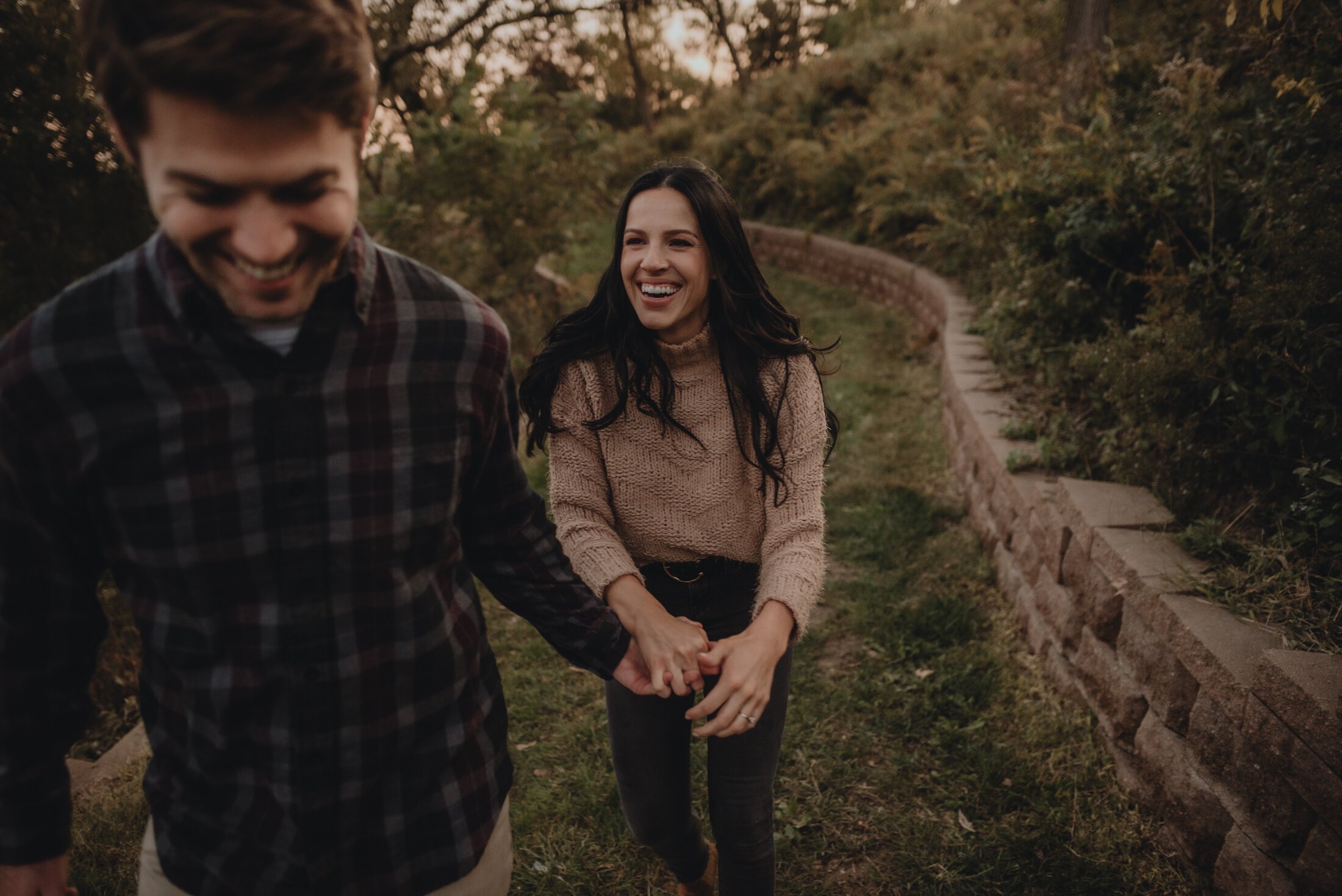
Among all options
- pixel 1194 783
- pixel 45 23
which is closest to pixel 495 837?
pixel 1194 783

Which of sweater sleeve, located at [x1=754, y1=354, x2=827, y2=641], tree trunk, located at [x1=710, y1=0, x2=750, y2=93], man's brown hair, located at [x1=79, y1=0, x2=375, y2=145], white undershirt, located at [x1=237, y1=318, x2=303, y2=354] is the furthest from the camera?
tree trunk, located at [x1=710, y1=0, x2=750, y2=93]

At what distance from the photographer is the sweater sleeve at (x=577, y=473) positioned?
1987 millimetres

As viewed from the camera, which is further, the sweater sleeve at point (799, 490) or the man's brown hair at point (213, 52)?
the sweater sleeve at point (799, 490)

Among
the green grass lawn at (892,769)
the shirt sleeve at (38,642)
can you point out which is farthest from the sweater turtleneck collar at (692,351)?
the green grass lawn at (892,769)

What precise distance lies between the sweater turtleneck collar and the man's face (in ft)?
3.31

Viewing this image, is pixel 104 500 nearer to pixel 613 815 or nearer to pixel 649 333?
pixel 649 333

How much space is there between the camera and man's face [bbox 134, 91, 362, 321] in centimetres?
98

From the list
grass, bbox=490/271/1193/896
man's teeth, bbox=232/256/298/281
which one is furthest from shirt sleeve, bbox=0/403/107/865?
grass, bbox=490/271/1193/896

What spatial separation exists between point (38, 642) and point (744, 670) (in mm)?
1187

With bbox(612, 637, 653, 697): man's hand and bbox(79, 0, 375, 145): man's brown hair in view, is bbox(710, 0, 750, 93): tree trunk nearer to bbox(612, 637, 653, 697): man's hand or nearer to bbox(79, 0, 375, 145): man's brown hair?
bbox(612, 637, 653, 697): man's hand

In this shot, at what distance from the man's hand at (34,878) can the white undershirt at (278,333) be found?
33.1 inches

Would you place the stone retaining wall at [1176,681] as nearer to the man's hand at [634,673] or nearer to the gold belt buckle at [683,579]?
the gold belt buckle at [683,579]

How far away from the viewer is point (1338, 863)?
1.88m

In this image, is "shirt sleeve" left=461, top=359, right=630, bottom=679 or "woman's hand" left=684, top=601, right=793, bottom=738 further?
"woman's hand" left=684, top=601, right=793, bottom=738
